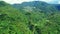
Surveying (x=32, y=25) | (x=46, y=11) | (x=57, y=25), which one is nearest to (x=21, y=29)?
(x=32, y=25)

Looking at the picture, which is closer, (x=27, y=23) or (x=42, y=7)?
(x=27, y=23)

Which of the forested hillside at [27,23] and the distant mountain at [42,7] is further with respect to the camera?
the distant mountain at [42,7]

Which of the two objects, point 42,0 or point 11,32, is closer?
point 11,32

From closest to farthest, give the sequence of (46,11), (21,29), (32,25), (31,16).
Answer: (21,29) < (32,25) < (31,16) < (46,11)

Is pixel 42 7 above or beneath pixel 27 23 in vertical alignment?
beneath

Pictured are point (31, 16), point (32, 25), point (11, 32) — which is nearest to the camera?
point (11, 32)

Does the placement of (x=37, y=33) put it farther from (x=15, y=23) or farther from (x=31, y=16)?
(x=31, y=16)

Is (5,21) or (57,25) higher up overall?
(5,21)

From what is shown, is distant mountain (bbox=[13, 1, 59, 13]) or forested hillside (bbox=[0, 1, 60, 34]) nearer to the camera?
forested hillside (bbox=[0, 1, 60, 34])

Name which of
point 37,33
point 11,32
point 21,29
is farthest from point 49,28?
point 11,32
